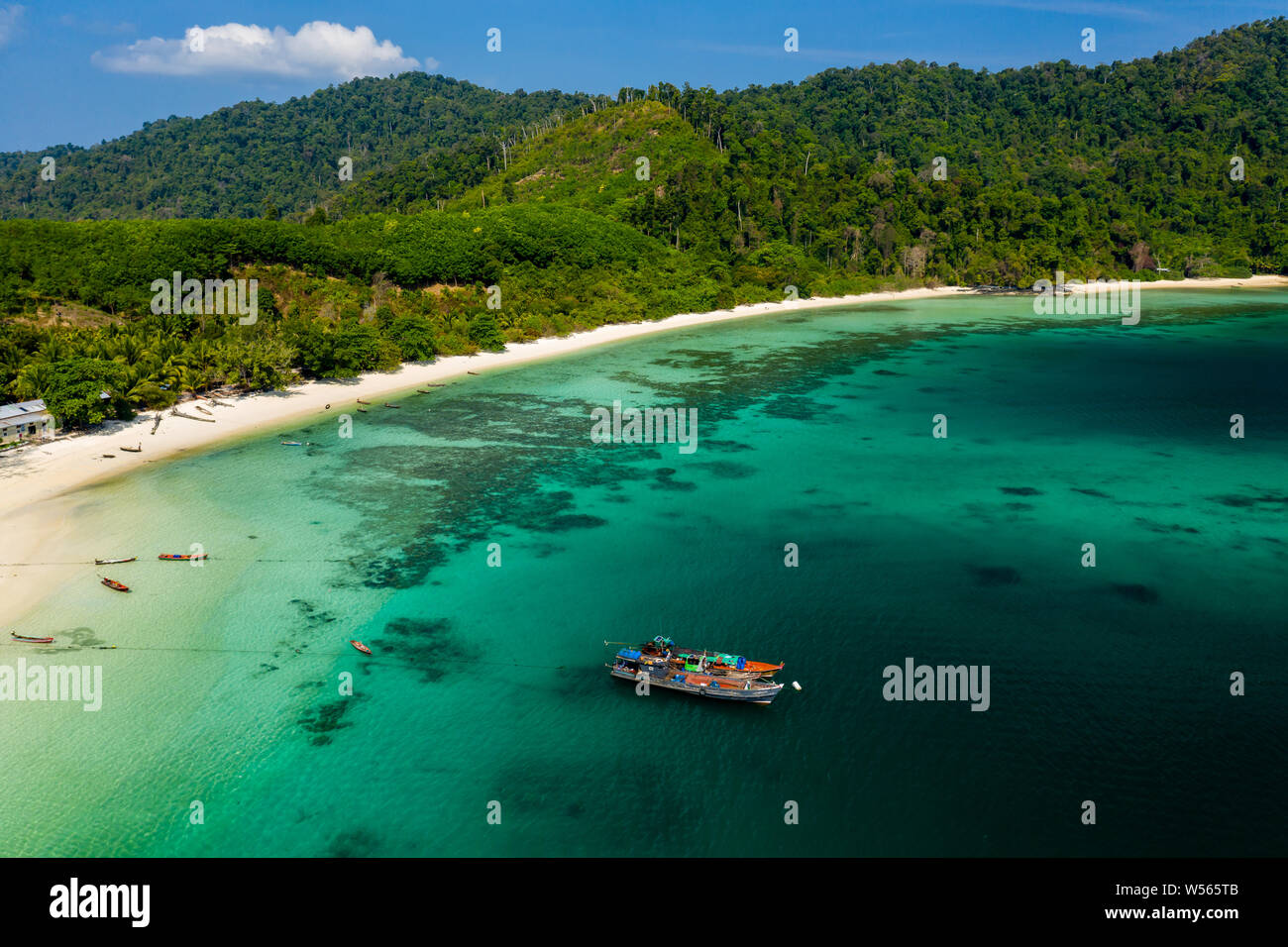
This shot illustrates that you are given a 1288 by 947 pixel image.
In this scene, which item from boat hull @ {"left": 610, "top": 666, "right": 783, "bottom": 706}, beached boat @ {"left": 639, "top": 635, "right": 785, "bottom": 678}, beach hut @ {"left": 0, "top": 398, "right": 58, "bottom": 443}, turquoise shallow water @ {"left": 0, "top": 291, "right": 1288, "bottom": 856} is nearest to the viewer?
turquoise shallow water @ {"left": 0, "top": 291, "right": 1288, "bottom": 856}

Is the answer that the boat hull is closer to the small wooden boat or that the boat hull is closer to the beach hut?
the small wooden boat

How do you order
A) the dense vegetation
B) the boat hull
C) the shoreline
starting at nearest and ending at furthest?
1. the boat hull
2. the shoreline
3. the dense vegetation

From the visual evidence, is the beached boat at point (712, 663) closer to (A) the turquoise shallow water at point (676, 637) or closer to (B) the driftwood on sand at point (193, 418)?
(A) the turquoise shallow water at point (676, 637)

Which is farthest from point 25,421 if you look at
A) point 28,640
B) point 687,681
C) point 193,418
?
point 687,681

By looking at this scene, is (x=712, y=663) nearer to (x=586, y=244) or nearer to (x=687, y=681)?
(x=687, y=681)

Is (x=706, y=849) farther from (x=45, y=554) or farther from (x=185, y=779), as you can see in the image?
(x=45, y=554)

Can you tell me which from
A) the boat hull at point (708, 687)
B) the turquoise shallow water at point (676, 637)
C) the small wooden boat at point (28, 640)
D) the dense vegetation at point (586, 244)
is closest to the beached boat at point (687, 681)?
the boat hull at point (708, 687)

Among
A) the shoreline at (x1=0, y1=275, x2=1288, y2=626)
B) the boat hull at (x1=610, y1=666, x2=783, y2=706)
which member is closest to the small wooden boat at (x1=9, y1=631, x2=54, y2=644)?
the shoreline at (x1=0, y1=275, x2=1288, y2=626)
